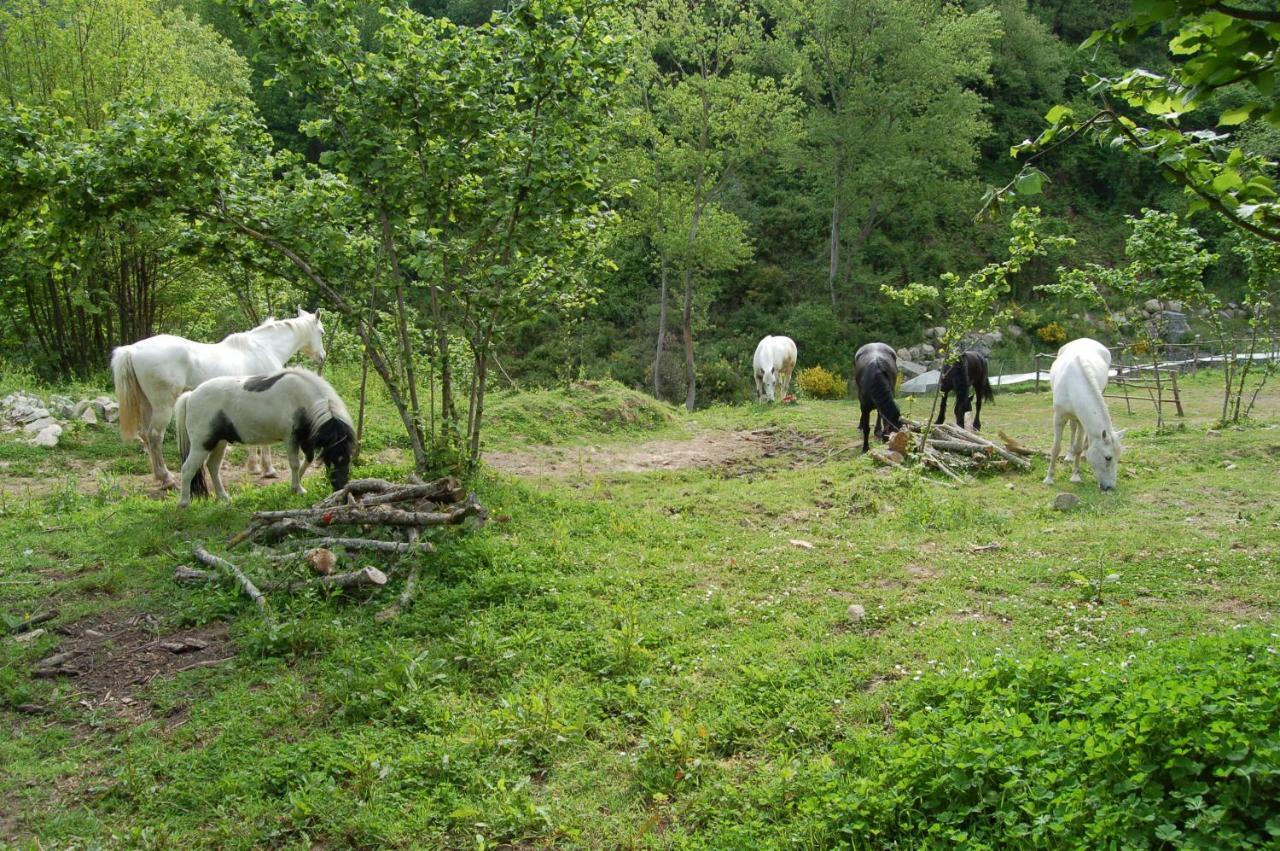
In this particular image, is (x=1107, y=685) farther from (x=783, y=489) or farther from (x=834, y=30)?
(x=834, y=30)

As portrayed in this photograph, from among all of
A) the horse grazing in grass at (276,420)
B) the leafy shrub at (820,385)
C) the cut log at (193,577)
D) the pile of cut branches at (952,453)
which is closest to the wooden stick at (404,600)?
the cut log at (193,577)

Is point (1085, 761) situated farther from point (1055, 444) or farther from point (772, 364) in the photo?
point (772, 364)

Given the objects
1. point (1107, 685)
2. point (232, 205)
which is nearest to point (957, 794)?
point (1107, 685)

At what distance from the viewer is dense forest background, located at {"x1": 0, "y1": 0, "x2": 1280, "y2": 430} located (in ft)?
22.8

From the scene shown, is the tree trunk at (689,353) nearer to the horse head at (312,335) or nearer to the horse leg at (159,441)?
the horse head at (312,335)

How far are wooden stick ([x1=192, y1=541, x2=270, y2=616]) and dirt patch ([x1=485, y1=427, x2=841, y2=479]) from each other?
4392 mm

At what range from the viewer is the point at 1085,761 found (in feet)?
10.6

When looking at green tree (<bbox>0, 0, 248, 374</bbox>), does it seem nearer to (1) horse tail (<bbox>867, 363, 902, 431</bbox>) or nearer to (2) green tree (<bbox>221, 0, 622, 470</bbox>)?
(2) green tree (<bbox>221, 0, 622, 470</bbox>)

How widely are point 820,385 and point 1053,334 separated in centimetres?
1127

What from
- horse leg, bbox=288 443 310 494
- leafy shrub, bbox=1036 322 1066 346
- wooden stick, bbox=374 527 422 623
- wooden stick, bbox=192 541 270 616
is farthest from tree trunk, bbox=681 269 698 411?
wooden stick, bbox=192 541 270 616

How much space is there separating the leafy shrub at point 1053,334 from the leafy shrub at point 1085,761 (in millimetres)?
27377

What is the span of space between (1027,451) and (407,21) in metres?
9.18

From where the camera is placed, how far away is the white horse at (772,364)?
1819cm

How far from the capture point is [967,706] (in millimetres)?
3918
